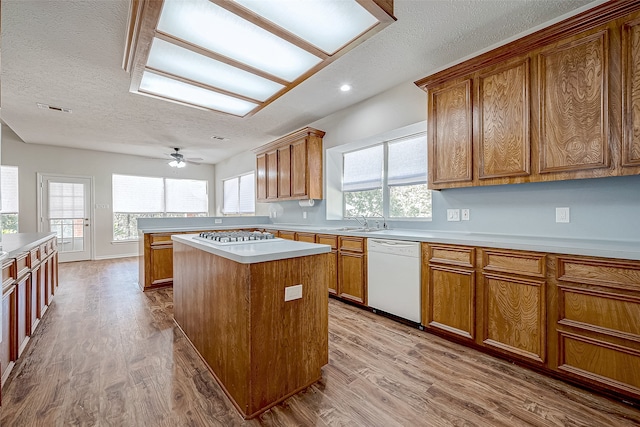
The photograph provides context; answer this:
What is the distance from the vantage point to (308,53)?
2.28 m

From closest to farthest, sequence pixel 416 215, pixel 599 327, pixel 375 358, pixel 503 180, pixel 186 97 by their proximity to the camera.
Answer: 1. pixel 599 327
2. pixel 375 358
3. pixel 503 180
4. pixel 186 97
5. pixel 416 215

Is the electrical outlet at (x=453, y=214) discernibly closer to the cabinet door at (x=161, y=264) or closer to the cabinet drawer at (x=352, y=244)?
the cabinet drawer at (x=352, y=244)

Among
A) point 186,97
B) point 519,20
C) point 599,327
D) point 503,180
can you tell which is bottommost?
point 599,327

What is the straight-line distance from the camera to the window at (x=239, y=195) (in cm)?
695

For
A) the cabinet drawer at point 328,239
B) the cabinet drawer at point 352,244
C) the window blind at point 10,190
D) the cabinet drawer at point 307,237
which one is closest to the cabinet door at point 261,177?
the cabinet drawer at point 307,237

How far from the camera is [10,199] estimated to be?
5809 mm

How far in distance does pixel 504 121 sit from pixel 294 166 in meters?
3.02

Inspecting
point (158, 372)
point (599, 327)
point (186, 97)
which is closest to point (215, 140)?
point (186, 97)

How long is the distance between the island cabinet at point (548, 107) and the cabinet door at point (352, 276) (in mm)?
1234

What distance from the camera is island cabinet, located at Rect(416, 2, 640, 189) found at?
1.80 meters

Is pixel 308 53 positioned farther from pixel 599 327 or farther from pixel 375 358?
pixel 599 327

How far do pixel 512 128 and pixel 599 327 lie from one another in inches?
59.2

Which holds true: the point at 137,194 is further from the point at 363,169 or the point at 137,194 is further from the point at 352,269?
the point at 352,269

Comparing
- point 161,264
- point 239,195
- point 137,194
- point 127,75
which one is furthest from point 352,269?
point 137,194
